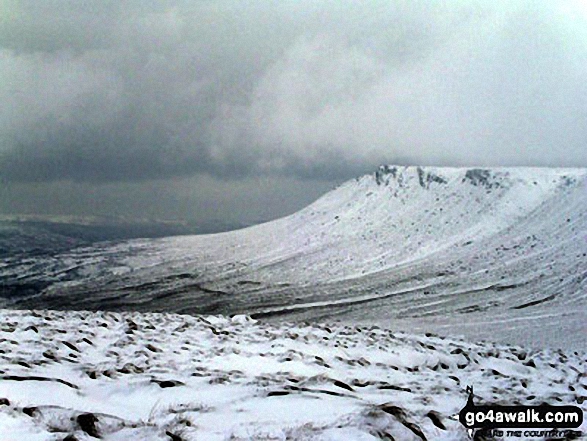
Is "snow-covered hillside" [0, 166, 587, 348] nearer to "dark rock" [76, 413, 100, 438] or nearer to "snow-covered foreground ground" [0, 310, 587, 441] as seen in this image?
"snow-covered foreground ground" [0, 310, 587, 441]

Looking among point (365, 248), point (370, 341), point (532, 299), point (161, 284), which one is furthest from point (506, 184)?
point (370, 341)

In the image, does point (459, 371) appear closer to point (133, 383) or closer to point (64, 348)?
point (133, 383)

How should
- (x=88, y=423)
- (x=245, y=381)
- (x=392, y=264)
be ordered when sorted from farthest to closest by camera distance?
(x=392, y=264) < (x=245, y=381) < (x=88, y=423)

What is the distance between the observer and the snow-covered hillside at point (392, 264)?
57.6 m

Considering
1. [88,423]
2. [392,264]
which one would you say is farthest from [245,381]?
[392,264]

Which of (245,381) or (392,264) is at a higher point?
(245,381)

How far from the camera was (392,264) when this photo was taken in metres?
92.6

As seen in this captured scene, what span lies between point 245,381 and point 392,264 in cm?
8501

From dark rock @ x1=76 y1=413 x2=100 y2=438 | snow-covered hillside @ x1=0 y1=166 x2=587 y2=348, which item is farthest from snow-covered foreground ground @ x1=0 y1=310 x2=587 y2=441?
snow-covered hillside @ x1=0 y1=166 x2=587 y2=348

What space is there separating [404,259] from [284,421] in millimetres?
91048

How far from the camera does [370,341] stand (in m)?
17.1

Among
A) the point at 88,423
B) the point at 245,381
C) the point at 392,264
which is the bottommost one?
the point at 392,264

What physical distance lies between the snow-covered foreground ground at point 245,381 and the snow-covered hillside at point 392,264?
23.8 meters

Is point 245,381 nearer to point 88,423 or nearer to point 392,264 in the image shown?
point 88,423
